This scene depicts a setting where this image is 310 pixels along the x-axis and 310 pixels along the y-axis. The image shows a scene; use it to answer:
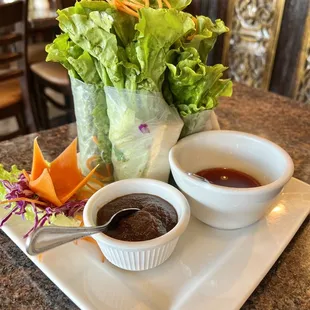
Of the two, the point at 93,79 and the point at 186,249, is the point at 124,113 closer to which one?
the point at 93,79

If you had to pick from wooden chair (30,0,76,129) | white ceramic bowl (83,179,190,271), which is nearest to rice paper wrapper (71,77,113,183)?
white ceramic bowl (83,179,190,271)

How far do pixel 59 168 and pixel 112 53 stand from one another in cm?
23

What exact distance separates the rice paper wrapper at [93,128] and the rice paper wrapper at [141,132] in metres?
0.03

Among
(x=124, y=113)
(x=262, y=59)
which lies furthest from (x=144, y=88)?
(x=262, y=59)

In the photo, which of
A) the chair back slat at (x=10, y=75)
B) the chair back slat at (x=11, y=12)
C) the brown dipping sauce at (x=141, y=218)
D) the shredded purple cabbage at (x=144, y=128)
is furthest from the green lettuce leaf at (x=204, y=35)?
the chair back slat at (x=10, y=75)

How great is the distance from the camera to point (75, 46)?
23.8 inches

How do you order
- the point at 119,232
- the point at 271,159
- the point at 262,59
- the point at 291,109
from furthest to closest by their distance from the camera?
1. the point at 262,59
2. the point at 291,109
3. the point at 271,159
4. the point at 119,232

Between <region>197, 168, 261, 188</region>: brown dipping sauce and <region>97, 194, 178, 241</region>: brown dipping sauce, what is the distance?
0.12m

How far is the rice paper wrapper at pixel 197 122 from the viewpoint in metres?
0.65

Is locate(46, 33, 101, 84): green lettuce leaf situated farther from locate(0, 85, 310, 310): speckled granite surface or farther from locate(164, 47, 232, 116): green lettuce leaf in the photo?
locate(0, 85, 310, 310): speckled granite surface

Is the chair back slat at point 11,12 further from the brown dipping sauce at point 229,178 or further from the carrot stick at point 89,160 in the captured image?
the brown dipping sauce at point 229,178

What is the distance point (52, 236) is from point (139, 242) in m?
0.11

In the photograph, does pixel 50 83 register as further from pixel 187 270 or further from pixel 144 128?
pixel 187 270

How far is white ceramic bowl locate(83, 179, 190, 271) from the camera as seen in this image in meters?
0.51
